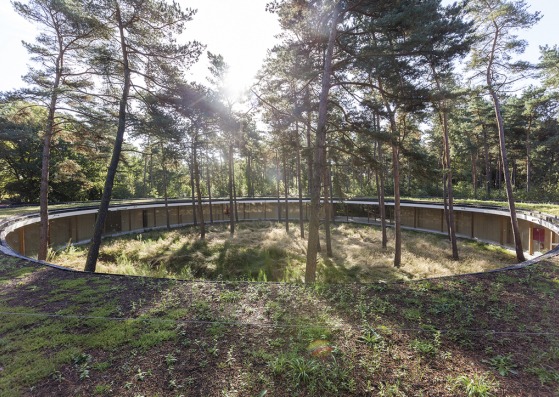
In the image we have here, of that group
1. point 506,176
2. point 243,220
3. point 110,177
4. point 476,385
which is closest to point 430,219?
A: point 506,176

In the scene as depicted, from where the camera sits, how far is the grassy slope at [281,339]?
123 inches

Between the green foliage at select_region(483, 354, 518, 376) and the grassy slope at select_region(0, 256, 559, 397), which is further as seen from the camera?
the green foliage at select_region(483, 354, 518, 376)

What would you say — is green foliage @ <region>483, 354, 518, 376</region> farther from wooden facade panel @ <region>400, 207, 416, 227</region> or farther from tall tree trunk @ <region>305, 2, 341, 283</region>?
wooden facade panel @ <region>400, 207, 416, 227</region>

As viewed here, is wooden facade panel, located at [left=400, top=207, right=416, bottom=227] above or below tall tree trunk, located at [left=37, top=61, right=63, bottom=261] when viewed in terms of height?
below

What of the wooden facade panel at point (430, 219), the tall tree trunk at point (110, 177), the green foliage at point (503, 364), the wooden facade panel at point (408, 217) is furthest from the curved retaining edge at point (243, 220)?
the green foliage at point (503, 364)

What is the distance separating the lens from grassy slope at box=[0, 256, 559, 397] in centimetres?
314

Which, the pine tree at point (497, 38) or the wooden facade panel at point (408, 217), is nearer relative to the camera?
the pine tree at point (497, 38)

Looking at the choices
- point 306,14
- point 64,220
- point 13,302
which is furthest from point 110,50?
point 64,220

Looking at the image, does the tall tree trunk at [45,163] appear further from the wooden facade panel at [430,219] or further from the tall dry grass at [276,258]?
the wooden facade panel at [430,219]

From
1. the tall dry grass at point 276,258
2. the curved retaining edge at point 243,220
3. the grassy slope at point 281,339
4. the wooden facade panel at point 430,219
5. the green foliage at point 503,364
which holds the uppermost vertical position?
the curved retaining edge at point 243,220

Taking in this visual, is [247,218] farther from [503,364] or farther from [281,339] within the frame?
[503,364]

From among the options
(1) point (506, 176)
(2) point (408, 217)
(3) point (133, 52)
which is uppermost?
(3) point (133, 52)

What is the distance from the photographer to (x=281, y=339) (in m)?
3.97

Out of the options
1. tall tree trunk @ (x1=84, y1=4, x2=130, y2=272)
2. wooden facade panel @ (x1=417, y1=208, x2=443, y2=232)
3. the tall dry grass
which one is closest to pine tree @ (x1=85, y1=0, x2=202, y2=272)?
tall tree trunk @ (x1=84, y1=4, x2=130, y2=272)
